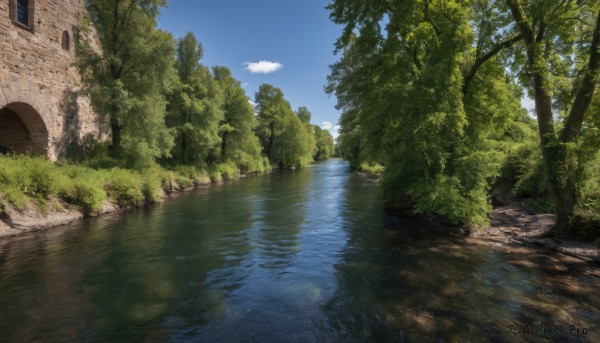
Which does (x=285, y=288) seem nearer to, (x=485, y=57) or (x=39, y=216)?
(x=39, y=216)

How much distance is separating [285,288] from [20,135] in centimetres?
2204

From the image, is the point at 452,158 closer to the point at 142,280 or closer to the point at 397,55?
the point at 397,55

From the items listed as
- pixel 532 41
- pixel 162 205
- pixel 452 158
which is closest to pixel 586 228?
pixel 452 158

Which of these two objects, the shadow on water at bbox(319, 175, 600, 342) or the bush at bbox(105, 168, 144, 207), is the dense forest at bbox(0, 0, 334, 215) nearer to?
the bush at bbox(105, 168, 144, 207)

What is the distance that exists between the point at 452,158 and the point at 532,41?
5343 mm

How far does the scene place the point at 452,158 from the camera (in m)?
14.6

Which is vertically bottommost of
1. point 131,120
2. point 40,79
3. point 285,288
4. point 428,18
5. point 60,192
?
point 285,288

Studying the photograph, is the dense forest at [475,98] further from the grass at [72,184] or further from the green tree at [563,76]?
the grass at [72,184]

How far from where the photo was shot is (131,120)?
2291 cm

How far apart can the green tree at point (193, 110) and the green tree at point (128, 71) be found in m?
10.9

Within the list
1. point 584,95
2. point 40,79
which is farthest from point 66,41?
point 584,95

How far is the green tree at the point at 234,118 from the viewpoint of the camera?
45.8 metres

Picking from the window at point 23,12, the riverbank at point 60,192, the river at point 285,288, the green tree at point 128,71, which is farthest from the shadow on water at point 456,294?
the window at point 23,12

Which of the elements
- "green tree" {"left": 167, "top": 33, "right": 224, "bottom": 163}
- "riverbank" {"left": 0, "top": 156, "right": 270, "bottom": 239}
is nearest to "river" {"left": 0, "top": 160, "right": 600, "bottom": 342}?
"riverbank" {"left": 0, "top": 156, "right": 270, "bottom": 239}
